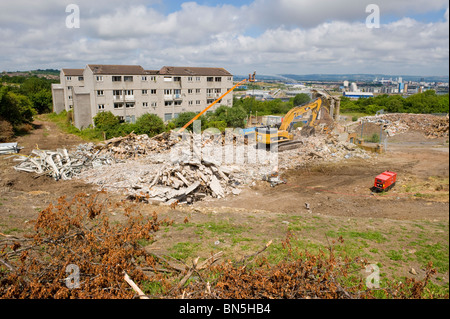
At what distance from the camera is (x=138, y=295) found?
16.9ft

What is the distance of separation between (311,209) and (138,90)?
26.9 meters

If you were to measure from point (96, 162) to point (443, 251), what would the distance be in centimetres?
1666

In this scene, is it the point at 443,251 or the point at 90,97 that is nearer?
the point at 443,251

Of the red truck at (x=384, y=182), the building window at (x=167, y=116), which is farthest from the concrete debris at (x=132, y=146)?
the building window at (x=167, y=116)

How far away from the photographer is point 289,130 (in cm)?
2245

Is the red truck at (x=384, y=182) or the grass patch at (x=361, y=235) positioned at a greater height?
the red truck at (x=384, y=182)

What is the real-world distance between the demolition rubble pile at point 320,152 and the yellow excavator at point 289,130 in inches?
30.9

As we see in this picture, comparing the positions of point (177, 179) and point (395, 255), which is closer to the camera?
point (395, 255)

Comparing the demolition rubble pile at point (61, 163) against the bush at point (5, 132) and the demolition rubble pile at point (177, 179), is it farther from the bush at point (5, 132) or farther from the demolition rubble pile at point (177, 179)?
the bush at point (5, 132)

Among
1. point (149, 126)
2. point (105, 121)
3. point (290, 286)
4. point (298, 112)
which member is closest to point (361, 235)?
point (290, 286)

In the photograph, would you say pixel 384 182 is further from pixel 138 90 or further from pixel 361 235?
pixel 138 90

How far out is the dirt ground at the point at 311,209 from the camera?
8297 millimetres
